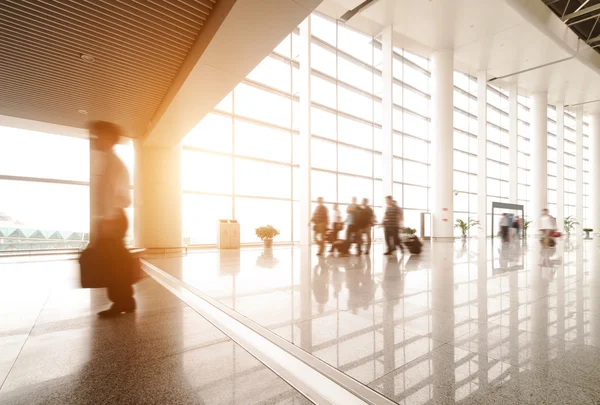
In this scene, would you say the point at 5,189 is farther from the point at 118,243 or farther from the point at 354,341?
the point at 354,341

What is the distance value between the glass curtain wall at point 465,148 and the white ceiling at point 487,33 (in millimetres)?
2066

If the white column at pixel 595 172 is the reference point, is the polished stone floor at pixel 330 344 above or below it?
below

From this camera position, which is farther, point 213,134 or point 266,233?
point 213,134

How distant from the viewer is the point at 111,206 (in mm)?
3156

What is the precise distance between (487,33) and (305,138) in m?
13.2

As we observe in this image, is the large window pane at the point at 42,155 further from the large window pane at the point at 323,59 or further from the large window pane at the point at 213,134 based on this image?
the large window pane at the point at 323,59

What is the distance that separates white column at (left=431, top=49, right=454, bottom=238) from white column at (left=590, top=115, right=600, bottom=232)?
27400 millimetres

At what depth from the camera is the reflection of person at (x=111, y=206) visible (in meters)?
3.14

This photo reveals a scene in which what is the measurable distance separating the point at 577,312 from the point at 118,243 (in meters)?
4.85

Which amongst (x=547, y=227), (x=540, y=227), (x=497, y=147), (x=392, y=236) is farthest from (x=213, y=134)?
(x=497, y=147)

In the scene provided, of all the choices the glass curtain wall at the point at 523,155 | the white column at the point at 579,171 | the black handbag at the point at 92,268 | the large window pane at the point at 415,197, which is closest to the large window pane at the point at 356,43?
the large window pane at the point at 415,197

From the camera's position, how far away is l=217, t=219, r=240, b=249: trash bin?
1312cm

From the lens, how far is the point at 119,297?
11.1 ft

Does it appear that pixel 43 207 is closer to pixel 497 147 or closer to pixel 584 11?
pixel 584 11
